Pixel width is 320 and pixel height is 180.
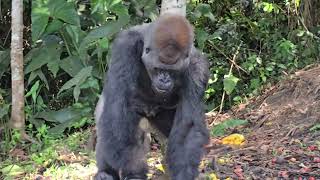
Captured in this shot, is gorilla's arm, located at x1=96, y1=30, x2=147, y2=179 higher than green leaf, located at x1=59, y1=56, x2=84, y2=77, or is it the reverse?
gorilla's arm, located at x1=96, y1=30, x2=147, y2=179

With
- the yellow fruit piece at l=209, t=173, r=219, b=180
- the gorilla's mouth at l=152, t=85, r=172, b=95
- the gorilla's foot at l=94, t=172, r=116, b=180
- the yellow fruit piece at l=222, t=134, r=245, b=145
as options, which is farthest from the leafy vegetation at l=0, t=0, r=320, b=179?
the gorilla's mouth at l=152, t=85, r=172, b=95

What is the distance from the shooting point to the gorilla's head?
382 centimetres

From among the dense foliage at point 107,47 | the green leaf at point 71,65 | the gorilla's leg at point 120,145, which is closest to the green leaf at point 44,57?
the dense foliage at point 107,47

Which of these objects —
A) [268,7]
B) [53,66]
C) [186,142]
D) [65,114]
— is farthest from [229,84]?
[186,142]

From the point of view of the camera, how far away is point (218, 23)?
9.38 metres

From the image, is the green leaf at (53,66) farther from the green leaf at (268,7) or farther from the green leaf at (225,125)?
the green leaf at (268,7)

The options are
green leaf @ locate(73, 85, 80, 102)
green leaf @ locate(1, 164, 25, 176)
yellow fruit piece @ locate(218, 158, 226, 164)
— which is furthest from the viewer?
green leaf @ locate(73, 85, 80, 102)

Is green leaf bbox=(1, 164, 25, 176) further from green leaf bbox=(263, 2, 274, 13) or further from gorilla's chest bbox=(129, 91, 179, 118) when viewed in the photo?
green leaf bbox=(263, 2, 274, 13)

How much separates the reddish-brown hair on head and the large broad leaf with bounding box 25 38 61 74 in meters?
3.24

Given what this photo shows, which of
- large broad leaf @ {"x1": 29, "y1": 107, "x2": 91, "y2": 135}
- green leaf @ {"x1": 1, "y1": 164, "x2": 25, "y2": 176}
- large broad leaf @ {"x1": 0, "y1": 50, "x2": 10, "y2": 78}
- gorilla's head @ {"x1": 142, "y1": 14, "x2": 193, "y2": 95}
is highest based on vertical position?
gorilla's head @ {"x1": 142, "y1": 14, "x2": 193, "y2": 95}

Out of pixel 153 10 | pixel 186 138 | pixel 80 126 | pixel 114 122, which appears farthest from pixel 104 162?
pixel 153 10

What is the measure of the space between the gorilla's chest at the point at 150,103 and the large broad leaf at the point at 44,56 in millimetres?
2911

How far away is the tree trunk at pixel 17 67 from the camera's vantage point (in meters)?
6.47

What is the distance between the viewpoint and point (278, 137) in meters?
5.61
